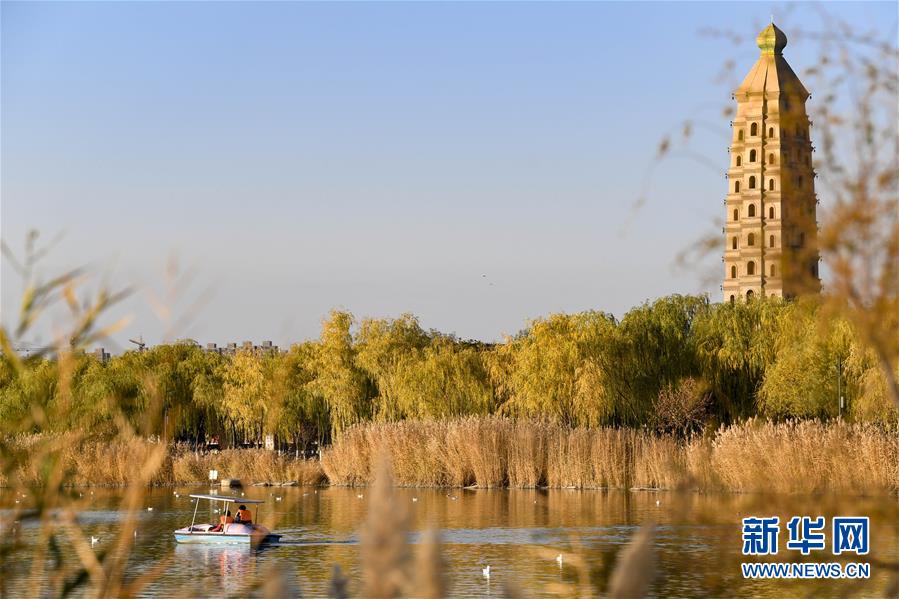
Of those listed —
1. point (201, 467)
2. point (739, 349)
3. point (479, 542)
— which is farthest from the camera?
point (739, 349)

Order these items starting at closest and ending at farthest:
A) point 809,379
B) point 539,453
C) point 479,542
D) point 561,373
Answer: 1. point 479,542
2. point 539,453
3. point 809,379
4. point 561,373

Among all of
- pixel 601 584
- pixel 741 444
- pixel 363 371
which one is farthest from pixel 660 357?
pixel 601 584

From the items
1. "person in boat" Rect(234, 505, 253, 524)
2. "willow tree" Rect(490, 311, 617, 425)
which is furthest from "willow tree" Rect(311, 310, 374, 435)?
"person in boat" Rect(234, 505, 253, 524)

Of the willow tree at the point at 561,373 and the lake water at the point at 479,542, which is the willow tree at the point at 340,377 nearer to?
the willow tree at the point at 561,373

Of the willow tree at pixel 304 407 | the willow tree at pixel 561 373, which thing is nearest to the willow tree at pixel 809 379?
the willow tree at pixel 561 373

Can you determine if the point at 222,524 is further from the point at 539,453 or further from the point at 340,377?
the point at 340,377

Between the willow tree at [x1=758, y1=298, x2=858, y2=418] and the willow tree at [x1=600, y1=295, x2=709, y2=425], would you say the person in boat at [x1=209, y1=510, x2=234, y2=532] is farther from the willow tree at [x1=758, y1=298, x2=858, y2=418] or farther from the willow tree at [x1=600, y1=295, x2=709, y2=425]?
the willow tree at [x1=600, y1=295, x2=709, y2=425]

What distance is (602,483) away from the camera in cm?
4653

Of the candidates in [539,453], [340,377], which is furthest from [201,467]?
[539,453]

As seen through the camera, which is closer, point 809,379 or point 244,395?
point 809,379

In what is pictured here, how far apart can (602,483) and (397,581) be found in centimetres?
4472

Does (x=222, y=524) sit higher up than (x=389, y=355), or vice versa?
(x=389, y=355)

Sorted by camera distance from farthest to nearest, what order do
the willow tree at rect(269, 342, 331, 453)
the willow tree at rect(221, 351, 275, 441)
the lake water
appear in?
the willow tree at rect(221, 351, 275, 441)
the willow tree at rect(269, 342, 331, 453)
the lake water

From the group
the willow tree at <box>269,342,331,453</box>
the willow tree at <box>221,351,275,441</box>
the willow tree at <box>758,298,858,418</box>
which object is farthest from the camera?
the willow tree at <box>221,351,275,441</box>
